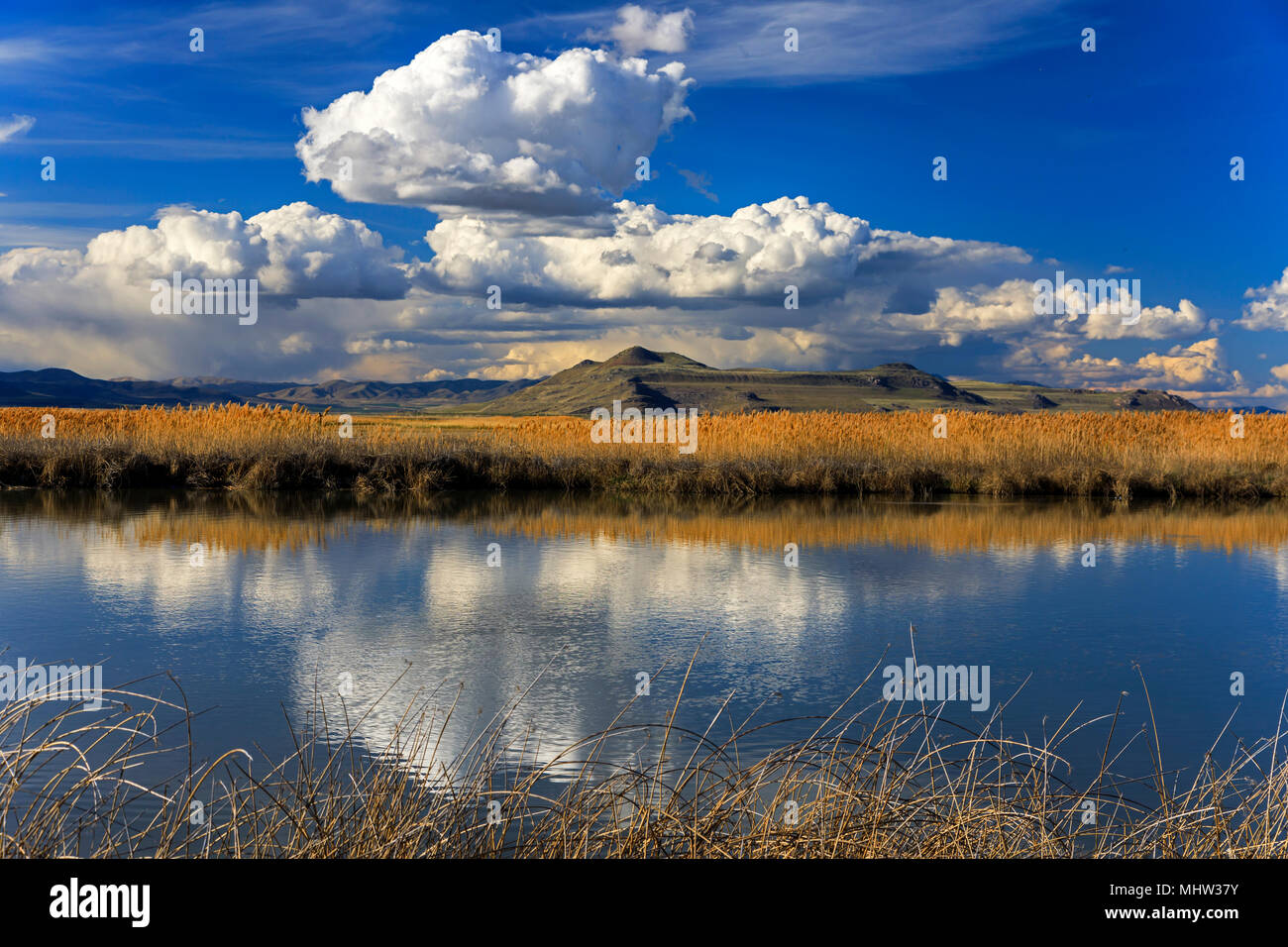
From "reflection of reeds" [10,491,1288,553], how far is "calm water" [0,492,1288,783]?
124 millimetres

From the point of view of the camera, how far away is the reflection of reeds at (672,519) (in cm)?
1388

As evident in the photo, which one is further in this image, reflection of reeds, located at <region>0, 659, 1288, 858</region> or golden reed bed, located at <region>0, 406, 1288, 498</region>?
golden reed bed, located at <region>0, 406, 1288, 498</region>

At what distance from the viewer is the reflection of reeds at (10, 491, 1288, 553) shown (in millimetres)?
13883

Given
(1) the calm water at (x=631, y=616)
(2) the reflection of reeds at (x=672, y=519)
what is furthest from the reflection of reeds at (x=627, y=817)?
(2) the reflection of reeds at (x=672, y=519)

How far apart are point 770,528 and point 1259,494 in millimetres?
12603

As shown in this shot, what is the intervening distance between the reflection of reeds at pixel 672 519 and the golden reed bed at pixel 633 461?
3.21 ft

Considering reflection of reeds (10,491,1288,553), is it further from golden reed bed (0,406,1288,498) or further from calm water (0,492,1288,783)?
golden reed bed (0,406,1288,498)

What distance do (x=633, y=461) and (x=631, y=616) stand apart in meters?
12.7

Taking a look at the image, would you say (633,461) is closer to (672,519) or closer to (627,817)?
(672,519)

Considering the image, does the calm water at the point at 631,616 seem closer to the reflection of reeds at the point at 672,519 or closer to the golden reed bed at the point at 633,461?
the reflection of reeds at the point at 672,519

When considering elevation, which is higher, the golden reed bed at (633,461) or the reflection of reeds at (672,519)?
the golden reed bed at (633,461)

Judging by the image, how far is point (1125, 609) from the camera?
30.9 feet

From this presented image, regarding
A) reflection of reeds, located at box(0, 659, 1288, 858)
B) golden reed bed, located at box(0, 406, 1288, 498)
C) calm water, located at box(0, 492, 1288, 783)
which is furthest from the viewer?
golden reed bed, located at box(0, 406, 1288, 498)

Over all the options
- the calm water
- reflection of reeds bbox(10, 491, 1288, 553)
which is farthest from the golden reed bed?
the calm water
